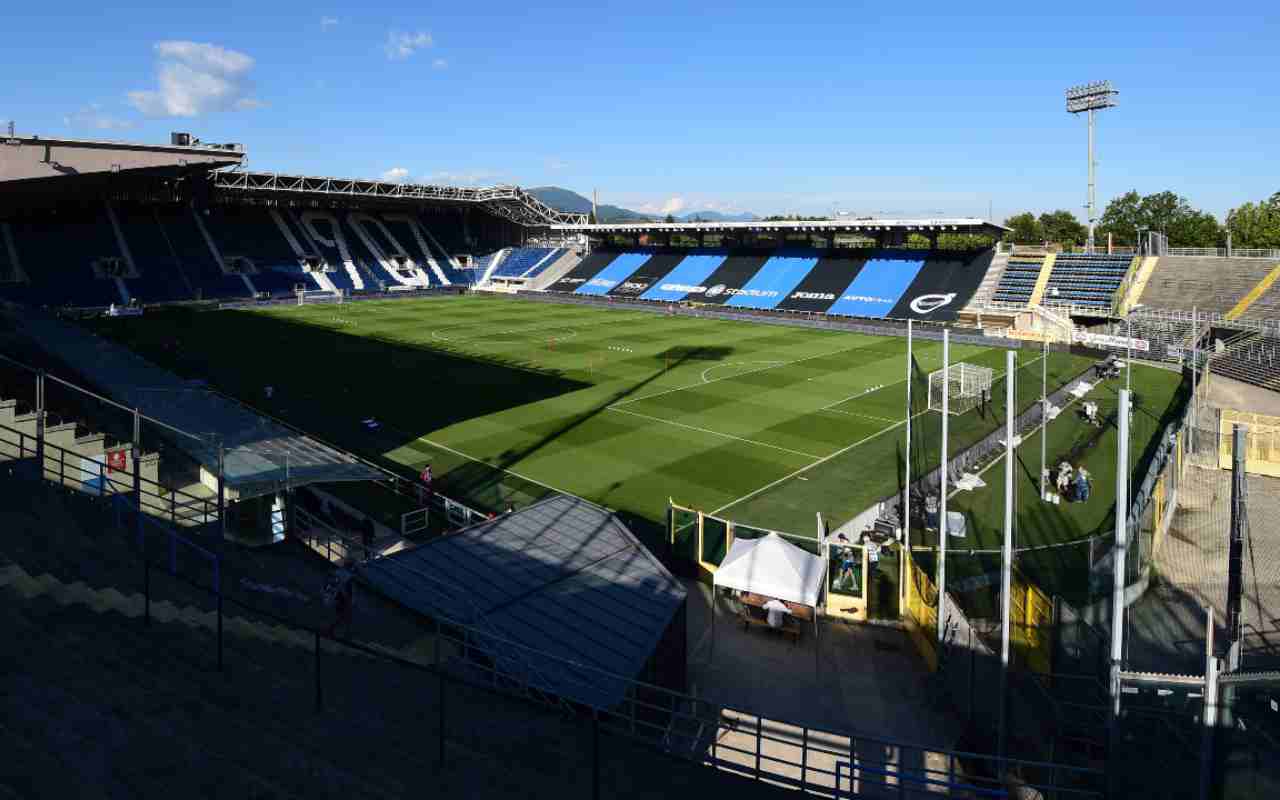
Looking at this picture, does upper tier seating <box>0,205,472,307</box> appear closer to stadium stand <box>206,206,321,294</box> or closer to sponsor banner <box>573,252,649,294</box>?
stadium stand <box>206,206,321,294</box>

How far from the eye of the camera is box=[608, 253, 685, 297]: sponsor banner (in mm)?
77938

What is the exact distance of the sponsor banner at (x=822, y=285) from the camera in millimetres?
66625

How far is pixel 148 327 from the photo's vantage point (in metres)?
55.4

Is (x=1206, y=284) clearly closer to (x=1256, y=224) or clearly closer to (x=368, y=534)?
(x=1256, y=224)

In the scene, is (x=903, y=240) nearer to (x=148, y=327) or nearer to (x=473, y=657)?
(x=148, y=327)

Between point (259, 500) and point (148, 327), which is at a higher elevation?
point (148, 327)

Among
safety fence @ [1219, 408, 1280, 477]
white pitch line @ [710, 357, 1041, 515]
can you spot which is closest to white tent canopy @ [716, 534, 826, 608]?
white pitch line @ [710, 357, 1041, 515]

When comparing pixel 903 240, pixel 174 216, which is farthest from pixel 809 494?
pixel 174 216

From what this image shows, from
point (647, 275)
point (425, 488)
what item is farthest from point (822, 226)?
point (425, 488)

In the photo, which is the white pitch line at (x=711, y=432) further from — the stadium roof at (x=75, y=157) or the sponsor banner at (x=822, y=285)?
the sponsor banner at (x=822, y=285)

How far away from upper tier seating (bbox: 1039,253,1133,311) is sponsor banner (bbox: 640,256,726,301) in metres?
27.8

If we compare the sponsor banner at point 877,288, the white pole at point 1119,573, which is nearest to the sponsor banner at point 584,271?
the sponsor banner at point 877,288

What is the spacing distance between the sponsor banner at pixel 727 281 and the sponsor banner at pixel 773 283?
37 centimetres

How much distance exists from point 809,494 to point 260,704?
1714 centimetres
